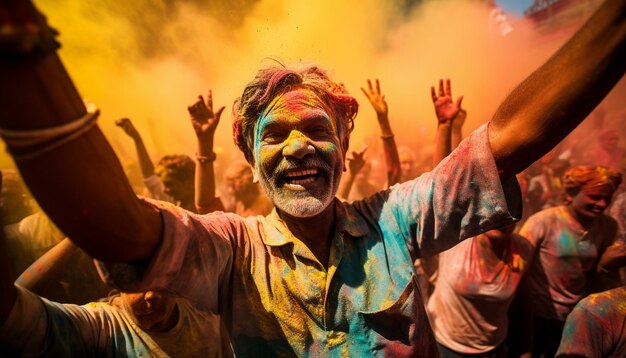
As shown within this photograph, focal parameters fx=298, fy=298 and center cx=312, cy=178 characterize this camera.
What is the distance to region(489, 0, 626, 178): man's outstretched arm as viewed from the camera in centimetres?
86

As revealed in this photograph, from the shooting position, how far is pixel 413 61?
14992 mm

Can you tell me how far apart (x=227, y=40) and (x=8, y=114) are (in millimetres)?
9271

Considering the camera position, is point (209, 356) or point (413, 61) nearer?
point (209, 356)

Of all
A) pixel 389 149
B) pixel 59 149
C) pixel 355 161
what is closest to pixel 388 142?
pixel 389 149

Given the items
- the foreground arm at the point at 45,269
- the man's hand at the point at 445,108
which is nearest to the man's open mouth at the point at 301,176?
the man's hand at the point at 445,108

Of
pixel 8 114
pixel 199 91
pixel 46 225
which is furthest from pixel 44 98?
pixel 199 91

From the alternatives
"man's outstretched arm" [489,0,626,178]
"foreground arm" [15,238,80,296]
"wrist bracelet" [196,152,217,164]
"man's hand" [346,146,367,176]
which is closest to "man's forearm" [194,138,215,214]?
"wrist bracelet" [196,152,217,164]

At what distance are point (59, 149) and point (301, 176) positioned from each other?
0.90 m

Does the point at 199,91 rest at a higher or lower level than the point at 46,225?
higher

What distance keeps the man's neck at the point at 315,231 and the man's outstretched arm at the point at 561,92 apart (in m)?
0.80

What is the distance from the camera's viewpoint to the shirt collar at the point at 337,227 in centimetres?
142

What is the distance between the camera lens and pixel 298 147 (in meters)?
1.37

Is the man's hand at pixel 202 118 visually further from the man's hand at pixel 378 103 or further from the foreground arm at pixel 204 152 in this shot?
the man's hand at pixel 378 103

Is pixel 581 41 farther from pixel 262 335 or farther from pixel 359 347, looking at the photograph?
pixel 262 335
